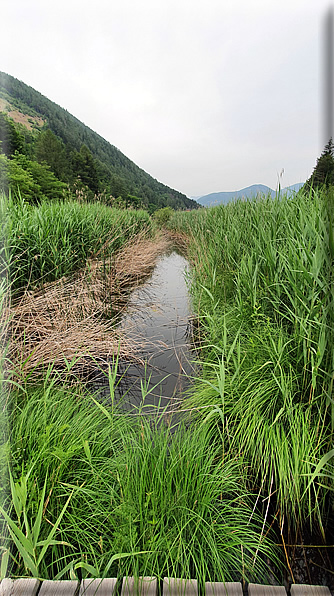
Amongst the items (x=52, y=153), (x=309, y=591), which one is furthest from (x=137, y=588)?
(x=52, y=153)

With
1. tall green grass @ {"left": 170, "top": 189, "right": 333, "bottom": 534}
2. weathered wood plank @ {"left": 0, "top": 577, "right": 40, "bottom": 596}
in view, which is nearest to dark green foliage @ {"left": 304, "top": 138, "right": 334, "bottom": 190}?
tall green grass @ {"left": 170, "top": 189, "right": 333, "bottom": 534}

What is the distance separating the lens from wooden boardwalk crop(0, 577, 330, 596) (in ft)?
2.32

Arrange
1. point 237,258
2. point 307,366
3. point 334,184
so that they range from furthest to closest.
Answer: point 237,258 < point 307,366 < point 334,184

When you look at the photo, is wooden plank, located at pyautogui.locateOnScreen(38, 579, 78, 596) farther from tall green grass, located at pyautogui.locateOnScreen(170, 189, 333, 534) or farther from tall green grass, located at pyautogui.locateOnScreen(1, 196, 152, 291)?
tall green grass, located at pyautogui.locateOnScreen(1, 196, 152, 291)

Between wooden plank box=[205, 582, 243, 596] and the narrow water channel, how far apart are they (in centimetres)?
53

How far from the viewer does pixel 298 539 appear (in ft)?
3.39

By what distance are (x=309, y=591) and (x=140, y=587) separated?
1.35 feet

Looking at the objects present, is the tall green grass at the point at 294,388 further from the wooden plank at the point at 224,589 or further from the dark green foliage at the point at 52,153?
the dark green foliage at the point at 52,153

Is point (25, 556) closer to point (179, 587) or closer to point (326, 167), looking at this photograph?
point (179, 587)

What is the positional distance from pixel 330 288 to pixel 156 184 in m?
11.3

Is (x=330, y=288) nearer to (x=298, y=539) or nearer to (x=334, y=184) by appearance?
(x=334, y=184)

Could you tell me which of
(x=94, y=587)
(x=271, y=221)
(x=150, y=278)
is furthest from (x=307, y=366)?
(x=150, y=278)

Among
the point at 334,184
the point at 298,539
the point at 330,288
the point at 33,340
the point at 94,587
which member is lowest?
the point at 298,539

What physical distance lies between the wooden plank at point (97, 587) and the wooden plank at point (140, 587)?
30 mm
